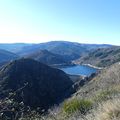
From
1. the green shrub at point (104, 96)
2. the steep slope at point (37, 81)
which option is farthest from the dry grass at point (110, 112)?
the steep slope at point (37, 81)

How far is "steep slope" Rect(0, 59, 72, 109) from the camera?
72.2m

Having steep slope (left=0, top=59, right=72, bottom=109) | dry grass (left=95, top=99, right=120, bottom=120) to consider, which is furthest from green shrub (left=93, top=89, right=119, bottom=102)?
steep slope (left=0, top=59, right=72, bottom=109)

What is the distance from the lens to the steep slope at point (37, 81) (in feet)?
237

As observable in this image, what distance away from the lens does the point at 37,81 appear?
274ft

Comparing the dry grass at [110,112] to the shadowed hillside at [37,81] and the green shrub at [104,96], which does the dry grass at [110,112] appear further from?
the shadowed hillside at [37,81]

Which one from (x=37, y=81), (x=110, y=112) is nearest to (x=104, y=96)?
(x=110, y=112)

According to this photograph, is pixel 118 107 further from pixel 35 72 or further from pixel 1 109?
pixel 35 72

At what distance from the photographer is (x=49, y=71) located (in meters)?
92.6

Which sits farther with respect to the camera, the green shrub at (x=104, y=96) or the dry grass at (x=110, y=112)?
the green shrub at (x=104, y=96)

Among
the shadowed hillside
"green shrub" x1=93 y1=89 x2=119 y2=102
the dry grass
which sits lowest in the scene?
the shadowed hillside

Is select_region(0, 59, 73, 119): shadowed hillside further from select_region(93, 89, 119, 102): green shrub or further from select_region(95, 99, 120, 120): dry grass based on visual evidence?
select_region(95, 99, 120, 120): dry grass

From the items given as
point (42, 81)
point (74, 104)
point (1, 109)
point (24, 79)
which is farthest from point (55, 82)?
point (1, 109)

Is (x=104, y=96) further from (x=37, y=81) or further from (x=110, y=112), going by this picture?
(x=37, y=81)

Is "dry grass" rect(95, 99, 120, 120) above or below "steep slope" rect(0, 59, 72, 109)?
above
